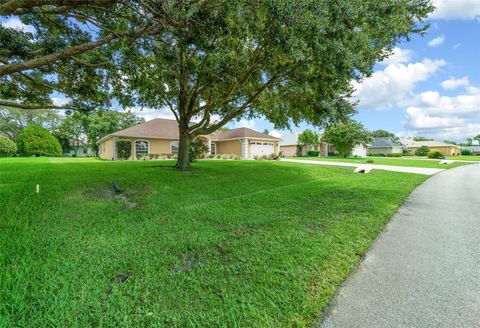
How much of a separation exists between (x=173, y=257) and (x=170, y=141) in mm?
25333

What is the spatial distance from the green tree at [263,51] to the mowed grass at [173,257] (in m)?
4.11

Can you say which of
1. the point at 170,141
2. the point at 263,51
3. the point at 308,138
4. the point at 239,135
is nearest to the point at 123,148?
the point at 170,141

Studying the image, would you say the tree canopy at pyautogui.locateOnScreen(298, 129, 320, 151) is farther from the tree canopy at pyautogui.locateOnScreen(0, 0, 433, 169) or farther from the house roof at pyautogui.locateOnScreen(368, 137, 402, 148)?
the tree canopy at pyautogui.locateOnScreen(0, 0, 433, 169)

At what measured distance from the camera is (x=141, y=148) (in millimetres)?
26047

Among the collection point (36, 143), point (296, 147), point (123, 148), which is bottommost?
point (123, 148)

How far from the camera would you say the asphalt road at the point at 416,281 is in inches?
96.0

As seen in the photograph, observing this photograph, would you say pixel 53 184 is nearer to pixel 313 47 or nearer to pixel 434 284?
pixel 313 47

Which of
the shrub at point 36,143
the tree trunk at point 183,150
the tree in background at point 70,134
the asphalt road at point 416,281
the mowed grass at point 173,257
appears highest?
the tree in background at point 70,134

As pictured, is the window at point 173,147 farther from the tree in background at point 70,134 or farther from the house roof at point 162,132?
the tree in background at point 70,134

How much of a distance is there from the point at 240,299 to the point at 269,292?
0.35 m

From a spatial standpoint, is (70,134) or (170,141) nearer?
(170,141)

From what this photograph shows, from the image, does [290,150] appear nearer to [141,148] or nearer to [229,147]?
[229,147]

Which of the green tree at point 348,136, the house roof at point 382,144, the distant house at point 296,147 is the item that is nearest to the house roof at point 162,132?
the green tree at point 348,136

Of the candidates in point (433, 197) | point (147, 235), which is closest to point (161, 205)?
point (147, 235)
